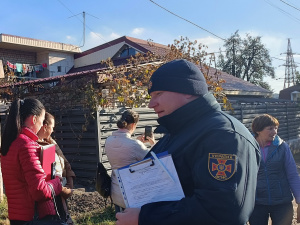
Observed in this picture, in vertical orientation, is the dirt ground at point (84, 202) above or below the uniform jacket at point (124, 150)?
below

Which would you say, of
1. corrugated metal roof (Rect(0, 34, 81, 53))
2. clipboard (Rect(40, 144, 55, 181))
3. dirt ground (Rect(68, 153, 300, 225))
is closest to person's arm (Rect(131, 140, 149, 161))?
clipboard (Rect(40, 144, 55, 181))

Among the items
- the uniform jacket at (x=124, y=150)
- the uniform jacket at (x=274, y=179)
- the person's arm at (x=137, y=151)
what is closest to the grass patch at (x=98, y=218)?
the uniform jacket at (x=124, y=150)

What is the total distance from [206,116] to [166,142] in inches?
12.4

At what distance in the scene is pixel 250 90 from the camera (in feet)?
62.4

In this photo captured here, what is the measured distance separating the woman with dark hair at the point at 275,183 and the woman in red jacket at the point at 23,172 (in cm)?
213

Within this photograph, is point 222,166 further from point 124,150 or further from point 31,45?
point 31,45

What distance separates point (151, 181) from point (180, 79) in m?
0.54

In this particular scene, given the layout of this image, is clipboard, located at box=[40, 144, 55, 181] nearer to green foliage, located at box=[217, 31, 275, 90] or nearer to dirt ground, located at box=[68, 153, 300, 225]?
dirt ground, located at box=[68, 153, 300, 225]

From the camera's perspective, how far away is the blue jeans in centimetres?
343

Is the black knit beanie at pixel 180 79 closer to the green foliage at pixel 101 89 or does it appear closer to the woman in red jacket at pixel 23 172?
the woman in red jacket at pixel 23 172

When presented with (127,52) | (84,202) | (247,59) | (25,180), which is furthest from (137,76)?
(247,59)

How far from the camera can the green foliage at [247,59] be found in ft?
106

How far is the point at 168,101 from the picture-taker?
1715mm

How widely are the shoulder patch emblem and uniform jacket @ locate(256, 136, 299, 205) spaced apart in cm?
231
